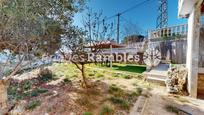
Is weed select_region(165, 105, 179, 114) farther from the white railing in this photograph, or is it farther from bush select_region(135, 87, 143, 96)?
the white railing

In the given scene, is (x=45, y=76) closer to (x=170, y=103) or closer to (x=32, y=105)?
(x=32, y=105)

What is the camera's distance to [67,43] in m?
5.62

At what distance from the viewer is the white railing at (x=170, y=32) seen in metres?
9.24

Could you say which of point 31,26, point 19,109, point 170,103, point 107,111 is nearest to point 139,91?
point 170,103

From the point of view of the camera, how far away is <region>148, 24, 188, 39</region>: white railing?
30.3ft

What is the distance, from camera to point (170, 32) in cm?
982

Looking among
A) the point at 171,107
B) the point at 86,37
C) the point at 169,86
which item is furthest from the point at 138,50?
the point at 171,107

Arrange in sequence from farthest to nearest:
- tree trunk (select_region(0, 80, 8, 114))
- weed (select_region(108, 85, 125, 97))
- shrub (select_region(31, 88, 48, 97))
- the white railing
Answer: the white railing < shrub (select_region(31, 88, 48, 97)) < weed (select_region(108, 85, 125, 97)) < tree trunk (select_region(0, 80, 8, 114))

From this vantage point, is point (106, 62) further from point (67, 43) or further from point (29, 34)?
point (29, 34)

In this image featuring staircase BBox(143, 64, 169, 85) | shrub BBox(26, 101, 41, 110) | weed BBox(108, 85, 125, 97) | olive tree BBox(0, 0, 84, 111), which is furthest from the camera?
staircase BBox(143, 64, 169, 85)

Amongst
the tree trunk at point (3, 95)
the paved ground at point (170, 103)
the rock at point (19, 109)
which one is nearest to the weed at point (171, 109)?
the paved ground at point (170, 103)

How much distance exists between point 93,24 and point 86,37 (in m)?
0.88

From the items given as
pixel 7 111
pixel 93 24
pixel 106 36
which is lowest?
pixel 7 111

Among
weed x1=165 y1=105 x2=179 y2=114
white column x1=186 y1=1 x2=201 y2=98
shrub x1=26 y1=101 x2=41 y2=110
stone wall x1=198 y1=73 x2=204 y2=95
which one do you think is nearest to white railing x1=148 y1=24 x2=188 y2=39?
stone wall x1=198 y1=73 x2=204 y2=95
